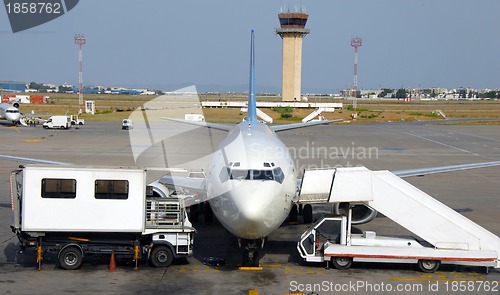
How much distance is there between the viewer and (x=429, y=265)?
68.1 feet

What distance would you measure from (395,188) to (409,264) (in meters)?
2.81

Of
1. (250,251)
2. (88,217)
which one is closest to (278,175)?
(250,251)

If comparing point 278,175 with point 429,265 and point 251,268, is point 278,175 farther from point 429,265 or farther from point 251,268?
point 429,265

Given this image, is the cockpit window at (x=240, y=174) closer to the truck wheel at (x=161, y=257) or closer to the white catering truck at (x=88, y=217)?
the white catering truck at (x=88, y=217)

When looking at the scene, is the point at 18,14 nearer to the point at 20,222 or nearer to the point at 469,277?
the point at 20,222

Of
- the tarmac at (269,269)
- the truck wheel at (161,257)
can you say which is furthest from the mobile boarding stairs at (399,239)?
the truck wheel at (161,257)

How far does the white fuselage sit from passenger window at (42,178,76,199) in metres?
4.55

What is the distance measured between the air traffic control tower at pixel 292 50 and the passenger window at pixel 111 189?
14595 centimetres

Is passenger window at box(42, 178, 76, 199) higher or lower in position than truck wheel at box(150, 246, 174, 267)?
higher

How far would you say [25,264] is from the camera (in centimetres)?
2097

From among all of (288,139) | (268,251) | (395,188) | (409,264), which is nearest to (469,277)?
(409,264)

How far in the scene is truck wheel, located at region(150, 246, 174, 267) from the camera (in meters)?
20.8

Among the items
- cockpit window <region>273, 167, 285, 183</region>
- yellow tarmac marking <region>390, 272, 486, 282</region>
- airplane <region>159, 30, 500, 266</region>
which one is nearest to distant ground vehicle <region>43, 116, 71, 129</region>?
airplane <region>159, 30, 500, 266</region>

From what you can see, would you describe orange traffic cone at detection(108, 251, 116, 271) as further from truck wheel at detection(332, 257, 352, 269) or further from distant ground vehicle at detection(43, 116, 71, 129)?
distant ground vehicle at detection(43, 116, 71, 129)
